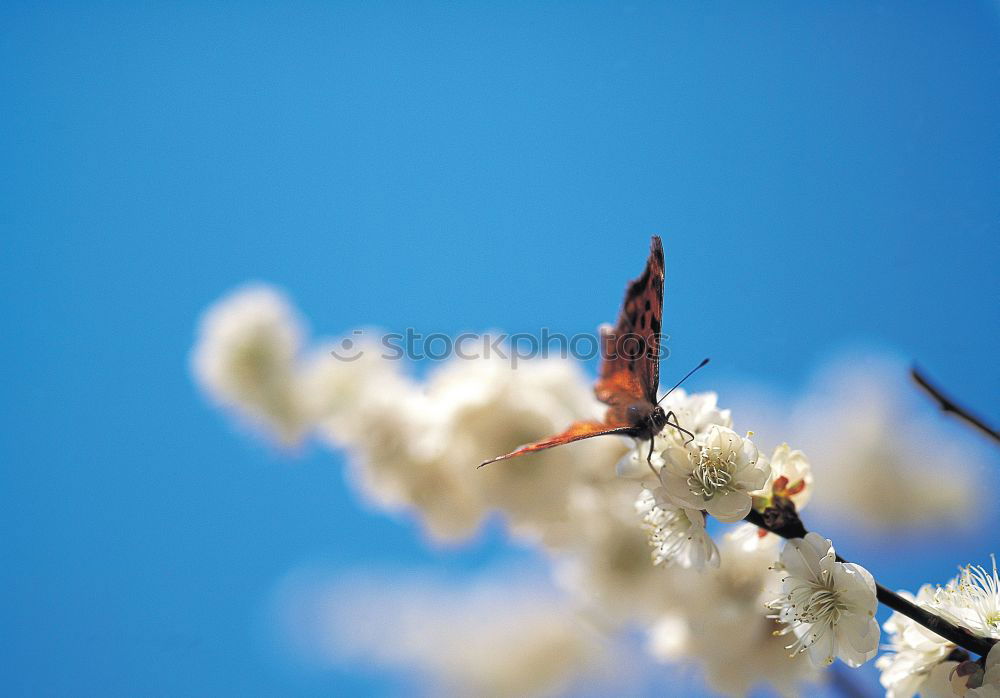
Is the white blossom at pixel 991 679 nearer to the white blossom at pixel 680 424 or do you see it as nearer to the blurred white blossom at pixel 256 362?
the white blossom at pixel 680 424

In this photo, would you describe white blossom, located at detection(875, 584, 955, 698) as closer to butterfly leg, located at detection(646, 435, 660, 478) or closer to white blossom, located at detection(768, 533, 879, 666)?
white blossom, located at detection(768, 533, 879, 666)

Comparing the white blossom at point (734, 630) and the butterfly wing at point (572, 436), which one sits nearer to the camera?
the butterfly wing at point (572, 436)

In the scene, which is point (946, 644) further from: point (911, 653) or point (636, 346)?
point (636, 346)

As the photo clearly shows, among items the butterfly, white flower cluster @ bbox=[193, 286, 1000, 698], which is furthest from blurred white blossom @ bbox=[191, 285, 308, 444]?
the butterfly

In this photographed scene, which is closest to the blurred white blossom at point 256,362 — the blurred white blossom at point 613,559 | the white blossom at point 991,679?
the blurred white blossom at point 613,559

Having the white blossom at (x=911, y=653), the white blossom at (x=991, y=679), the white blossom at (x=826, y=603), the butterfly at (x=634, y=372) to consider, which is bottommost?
the white blossom at (x=991, y=679)

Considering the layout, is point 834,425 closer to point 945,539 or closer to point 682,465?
point 945,539
